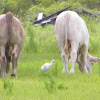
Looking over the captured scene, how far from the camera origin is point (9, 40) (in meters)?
12.4

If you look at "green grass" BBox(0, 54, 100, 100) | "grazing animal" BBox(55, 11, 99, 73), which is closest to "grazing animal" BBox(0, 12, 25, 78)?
"green grass" BBox(0, 54, 100, 100)

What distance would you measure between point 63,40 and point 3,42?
210 cm

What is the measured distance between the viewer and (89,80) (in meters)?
11.3

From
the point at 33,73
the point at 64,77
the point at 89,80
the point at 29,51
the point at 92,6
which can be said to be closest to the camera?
the point at 89,80

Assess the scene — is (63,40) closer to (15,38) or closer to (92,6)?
(15,38)

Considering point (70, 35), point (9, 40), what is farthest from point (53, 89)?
point (70, 35)

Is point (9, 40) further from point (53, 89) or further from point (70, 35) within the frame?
point (53, 89)

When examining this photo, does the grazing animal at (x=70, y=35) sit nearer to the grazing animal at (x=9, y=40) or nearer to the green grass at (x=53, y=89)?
the green grass at (x=53, y=89)

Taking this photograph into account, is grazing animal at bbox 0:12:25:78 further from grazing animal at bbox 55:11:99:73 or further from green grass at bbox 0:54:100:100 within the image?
grazing animal at bbox 55:11:99:73

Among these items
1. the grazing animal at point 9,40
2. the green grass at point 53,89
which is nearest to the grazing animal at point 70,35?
the green grass at point 53,89

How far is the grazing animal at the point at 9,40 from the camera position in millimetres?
12289

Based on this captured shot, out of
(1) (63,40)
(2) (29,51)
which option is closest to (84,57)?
(1) (63,40)

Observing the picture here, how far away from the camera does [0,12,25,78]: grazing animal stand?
1229cm

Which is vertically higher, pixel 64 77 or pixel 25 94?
pixel 25 94
